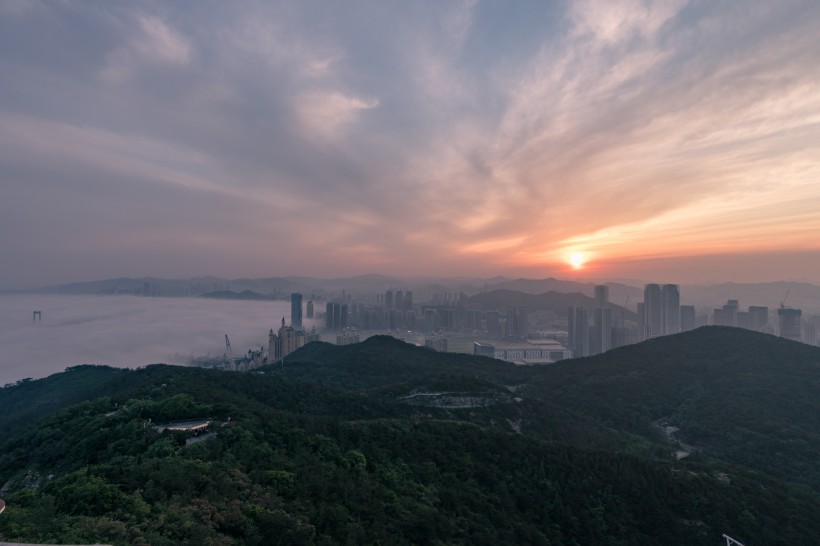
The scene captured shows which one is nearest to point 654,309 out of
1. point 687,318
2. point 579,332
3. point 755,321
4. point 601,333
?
point 687,318

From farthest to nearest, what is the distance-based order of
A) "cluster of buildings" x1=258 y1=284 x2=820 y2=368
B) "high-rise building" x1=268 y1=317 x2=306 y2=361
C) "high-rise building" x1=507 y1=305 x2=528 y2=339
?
"high-rise building" x1=507 y1=305 x2=528 y2=339 → "cluster of buildings" x1=258 y1=284 x2=820 y2=368 → "high-rise building" x1=268 y1=317 x2=306 y2=361

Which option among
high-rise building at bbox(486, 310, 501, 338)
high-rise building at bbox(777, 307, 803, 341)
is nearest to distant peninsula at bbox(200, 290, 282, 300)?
high-rise building at bbox(486, 310, 501, 338)

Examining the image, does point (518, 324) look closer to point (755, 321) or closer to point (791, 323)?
point (755, 321)

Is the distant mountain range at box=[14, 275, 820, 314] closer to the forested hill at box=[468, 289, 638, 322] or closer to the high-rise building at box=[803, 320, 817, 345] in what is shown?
the forested hill at box=[468, 289, 638, 322]

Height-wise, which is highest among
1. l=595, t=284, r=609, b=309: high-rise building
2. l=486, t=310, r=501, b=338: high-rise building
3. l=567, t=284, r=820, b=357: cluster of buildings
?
l=595, t=284, r=609, b=309: high-rise building

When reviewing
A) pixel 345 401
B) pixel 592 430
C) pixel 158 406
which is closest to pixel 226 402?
pixel 158 406

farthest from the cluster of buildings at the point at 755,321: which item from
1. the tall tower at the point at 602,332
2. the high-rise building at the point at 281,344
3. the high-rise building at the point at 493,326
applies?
the high-rise building at the point at 281,344

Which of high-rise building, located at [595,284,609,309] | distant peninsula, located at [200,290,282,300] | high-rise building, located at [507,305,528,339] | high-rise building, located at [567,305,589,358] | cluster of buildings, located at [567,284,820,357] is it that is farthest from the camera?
distant peninsula, located at [200,290,282,300]

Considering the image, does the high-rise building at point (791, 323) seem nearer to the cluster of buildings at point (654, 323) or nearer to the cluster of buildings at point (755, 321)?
the cluster of buildings at point (654, 323)
